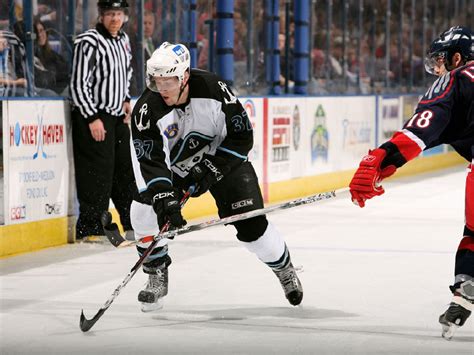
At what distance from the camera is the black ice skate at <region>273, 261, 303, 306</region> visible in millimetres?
5527

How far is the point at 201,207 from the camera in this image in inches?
381

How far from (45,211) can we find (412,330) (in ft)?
10.9

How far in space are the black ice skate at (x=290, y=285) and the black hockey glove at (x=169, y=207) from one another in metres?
0.61

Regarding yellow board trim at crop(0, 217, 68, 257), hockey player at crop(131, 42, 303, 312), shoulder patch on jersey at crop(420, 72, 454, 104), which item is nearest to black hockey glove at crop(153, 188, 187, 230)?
hockey player at crop(131, 42, 303, 312)

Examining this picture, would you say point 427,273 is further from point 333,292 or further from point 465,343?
point 465,343

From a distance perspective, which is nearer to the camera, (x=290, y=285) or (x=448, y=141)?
(x=448, y=141)

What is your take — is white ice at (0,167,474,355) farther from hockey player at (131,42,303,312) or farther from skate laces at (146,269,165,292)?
hockey player at (131,42,303,312)

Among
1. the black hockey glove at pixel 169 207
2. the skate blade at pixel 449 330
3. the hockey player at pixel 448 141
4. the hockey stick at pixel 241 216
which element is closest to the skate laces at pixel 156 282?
the hockey stick at pixel 241 216

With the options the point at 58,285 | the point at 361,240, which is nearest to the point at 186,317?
the point at 58,285

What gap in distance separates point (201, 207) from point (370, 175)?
522cm

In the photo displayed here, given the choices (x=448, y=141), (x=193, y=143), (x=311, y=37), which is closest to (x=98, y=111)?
(x=193, y=143)

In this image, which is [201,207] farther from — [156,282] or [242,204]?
[242,204]

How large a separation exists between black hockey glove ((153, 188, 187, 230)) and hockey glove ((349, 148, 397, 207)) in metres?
0.90

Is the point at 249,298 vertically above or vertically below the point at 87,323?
below
